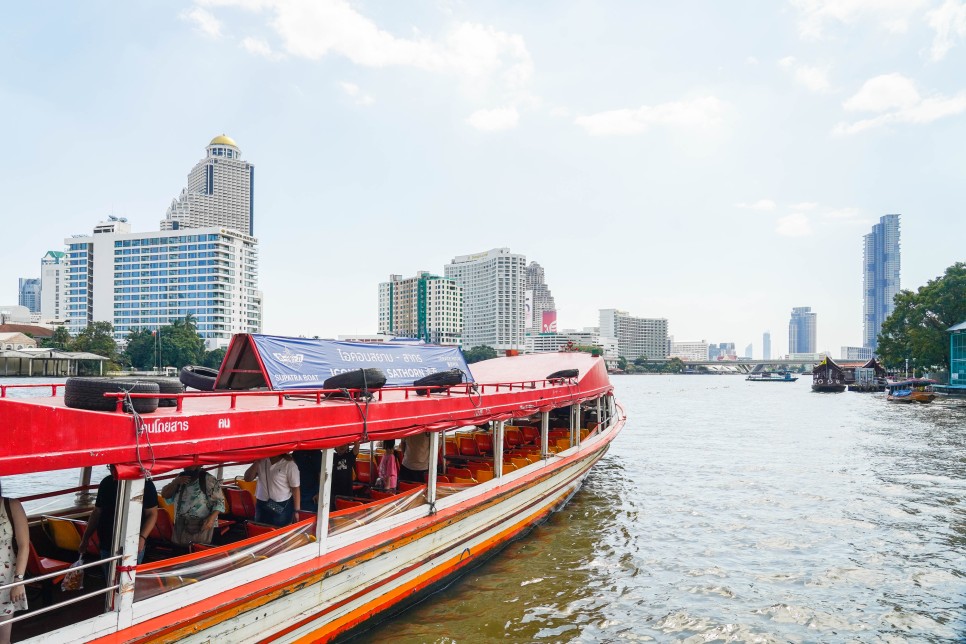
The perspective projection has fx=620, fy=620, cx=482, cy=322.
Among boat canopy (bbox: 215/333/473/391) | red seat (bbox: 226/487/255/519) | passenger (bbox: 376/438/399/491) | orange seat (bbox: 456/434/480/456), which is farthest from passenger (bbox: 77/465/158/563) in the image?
orange seat (bbox: 456/434/480/456)

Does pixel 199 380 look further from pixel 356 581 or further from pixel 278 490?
pixel 356 581

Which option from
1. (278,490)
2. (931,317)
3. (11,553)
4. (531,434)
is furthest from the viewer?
(931,317)

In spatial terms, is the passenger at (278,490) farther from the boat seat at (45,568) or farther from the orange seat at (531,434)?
the orange seat at (531,434)

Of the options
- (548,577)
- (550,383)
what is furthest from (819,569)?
(550,383)

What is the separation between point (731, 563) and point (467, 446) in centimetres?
547

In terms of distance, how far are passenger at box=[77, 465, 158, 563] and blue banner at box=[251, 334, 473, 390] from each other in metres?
2.51

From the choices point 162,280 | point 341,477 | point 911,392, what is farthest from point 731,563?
point 162,280

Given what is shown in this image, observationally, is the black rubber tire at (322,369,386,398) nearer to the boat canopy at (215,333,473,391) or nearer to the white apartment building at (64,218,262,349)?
the boat canopy at (215,333,473,391)

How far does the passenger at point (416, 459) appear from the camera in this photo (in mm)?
9047

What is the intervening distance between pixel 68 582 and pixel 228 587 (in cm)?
144

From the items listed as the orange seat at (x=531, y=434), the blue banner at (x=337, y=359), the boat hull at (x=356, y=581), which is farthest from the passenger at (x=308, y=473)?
the orange seat at (x=531, y=434)

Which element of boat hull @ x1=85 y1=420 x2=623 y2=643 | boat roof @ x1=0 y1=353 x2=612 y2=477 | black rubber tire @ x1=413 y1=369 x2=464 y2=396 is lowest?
boat hull @ x1=85 y1=420 x2=623 y2=643

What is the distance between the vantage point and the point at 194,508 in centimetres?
606

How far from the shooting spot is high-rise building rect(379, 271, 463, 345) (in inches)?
6476
